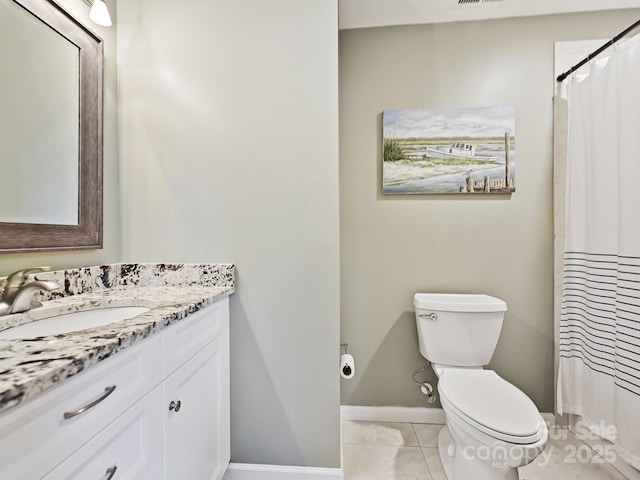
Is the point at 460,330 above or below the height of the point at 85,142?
below

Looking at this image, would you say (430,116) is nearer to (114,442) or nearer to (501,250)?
(501,250)

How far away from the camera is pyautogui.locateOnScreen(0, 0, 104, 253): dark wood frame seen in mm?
1023

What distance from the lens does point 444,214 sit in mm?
1777

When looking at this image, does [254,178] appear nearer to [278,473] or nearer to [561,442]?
[278,473]

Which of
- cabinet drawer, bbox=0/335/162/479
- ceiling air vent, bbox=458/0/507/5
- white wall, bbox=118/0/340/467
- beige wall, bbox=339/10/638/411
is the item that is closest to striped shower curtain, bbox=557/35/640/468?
beige wall, bbox=339/10/638/411

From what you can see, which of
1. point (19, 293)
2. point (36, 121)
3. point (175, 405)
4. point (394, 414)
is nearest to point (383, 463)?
point (394, 414)

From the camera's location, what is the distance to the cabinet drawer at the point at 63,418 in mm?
423

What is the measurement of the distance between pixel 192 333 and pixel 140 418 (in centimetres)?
28

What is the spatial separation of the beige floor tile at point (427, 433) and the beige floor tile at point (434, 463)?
45mm

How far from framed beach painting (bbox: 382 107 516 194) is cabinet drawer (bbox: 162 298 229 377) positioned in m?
1.17

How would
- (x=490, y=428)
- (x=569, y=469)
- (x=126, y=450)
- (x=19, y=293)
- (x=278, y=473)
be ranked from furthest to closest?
(x=569, y=469), (x=278, y=473), (x=490, y=428), (x=19, y=293), (x=126, y=450)

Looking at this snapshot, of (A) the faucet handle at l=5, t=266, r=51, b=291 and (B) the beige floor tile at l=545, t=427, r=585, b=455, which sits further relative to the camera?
(B) the beige floor tile at l=545, t=427, r=585, b=455

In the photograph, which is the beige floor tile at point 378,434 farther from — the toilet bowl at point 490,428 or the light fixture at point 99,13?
the light fixture at point 99,13

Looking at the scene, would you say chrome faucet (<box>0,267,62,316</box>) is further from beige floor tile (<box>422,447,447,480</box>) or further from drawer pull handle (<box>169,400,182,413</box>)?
beige floor tile (<box>422,447,447,480</box>)
